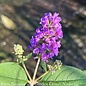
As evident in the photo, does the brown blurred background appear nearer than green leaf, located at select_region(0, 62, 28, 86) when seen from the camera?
No

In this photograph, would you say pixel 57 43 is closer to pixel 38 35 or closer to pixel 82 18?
pixel 38 35

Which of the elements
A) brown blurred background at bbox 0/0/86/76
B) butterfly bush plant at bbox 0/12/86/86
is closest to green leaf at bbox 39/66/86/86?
butterfly bush plant at bbox 0/12/86/86

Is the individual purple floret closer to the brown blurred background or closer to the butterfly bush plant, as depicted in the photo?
the butterfly bush plant

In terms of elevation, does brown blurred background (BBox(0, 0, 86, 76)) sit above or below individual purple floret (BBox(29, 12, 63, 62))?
below

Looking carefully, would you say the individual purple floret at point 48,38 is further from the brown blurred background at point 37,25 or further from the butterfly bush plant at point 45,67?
the brown blurred background at point 37,25

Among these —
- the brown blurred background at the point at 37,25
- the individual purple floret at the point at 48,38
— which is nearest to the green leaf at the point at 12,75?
the individual purple floret at the point at 48,38

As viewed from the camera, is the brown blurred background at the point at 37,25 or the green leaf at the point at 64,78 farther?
the brown blurred background at the point at 37,25

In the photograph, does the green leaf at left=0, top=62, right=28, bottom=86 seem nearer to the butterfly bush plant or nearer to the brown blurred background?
the butterfly bush plant
